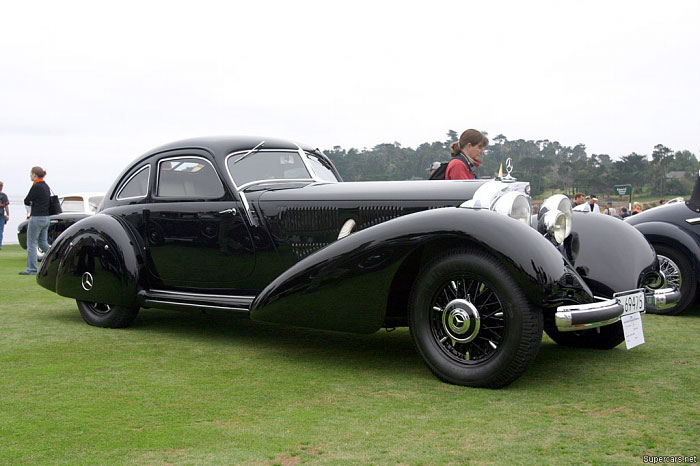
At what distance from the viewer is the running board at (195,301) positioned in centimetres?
532

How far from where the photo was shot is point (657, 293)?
4.78 metres

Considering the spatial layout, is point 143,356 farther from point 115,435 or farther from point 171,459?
point 171,459

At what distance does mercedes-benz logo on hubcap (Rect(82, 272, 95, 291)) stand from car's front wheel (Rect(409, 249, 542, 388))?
3361 mm

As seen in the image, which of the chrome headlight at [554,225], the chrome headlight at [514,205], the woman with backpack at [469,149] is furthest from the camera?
the woman with backpack at [469,149]

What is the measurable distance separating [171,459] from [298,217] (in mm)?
2641

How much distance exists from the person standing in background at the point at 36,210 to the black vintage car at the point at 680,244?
32.0 feet

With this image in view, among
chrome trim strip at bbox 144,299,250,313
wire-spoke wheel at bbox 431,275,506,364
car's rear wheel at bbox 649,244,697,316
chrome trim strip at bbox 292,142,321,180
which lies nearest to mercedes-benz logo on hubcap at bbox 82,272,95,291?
chrome trim strip at bbox 144,299,250,313

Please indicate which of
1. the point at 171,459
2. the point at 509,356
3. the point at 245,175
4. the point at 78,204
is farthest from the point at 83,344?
the point at 78,204

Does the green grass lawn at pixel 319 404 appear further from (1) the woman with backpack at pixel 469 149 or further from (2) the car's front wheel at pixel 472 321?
(1) the woman with backpack at pixel 469 149

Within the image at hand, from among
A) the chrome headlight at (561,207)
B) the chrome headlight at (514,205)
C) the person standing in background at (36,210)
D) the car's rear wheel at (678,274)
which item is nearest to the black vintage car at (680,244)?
the car's rear wheel at (678,274)

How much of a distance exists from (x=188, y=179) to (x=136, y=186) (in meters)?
0.74

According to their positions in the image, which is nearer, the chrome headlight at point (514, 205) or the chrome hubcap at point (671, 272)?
the chrome headlight at point (514, 205)

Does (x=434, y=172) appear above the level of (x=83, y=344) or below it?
above

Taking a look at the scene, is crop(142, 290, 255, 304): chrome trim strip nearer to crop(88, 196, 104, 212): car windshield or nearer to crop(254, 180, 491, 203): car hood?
crop(254, 180, 491, 203): car hood
